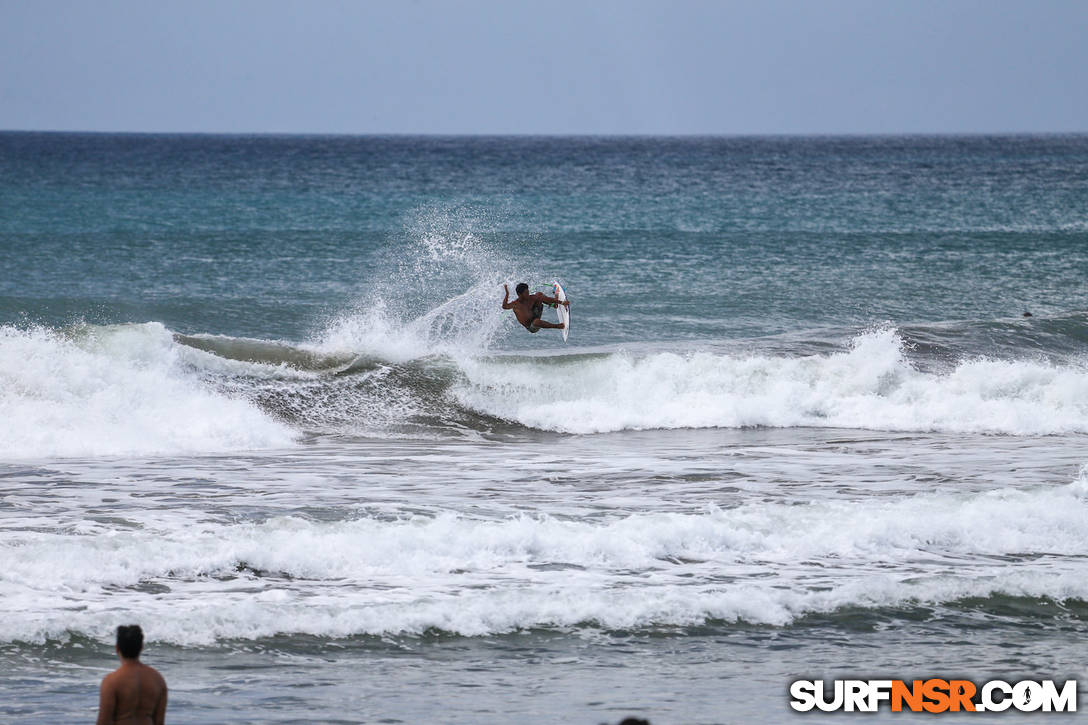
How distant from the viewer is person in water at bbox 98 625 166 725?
6270 mm

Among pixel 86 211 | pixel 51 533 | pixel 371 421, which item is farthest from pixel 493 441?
pixel 86 211

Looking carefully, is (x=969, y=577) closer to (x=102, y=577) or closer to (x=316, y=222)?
(x=102, y=577)

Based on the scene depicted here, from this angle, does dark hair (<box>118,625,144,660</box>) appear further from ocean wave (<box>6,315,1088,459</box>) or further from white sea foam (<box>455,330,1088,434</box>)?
white sea foam (<box>455,330,1088,434</box>)

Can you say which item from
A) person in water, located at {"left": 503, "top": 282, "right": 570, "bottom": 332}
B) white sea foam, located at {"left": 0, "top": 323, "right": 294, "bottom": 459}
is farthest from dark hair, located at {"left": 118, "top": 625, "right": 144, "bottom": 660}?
person in water, located at {"left": 503, "top": 282, "right": 570, "bottom": 332}

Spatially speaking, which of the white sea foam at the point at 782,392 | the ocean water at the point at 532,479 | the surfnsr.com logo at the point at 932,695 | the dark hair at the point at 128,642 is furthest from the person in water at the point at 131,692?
the white sea foam at the point at 782,392

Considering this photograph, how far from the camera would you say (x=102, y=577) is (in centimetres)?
1055

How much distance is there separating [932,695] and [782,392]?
11.5 metres

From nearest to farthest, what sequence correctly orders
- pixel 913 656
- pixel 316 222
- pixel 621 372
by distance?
pixel 913 656
pixel 621 372
pixel 316 222

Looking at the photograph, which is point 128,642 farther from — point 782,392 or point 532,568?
point 782,392

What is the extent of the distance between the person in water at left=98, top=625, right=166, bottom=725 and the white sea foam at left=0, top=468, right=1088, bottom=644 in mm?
3092

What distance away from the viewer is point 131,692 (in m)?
6.29

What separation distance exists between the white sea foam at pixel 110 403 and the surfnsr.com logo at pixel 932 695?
10.0 meters

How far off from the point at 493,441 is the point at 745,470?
13.9 feet

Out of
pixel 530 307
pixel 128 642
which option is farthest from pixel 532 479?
pixel 128 642
